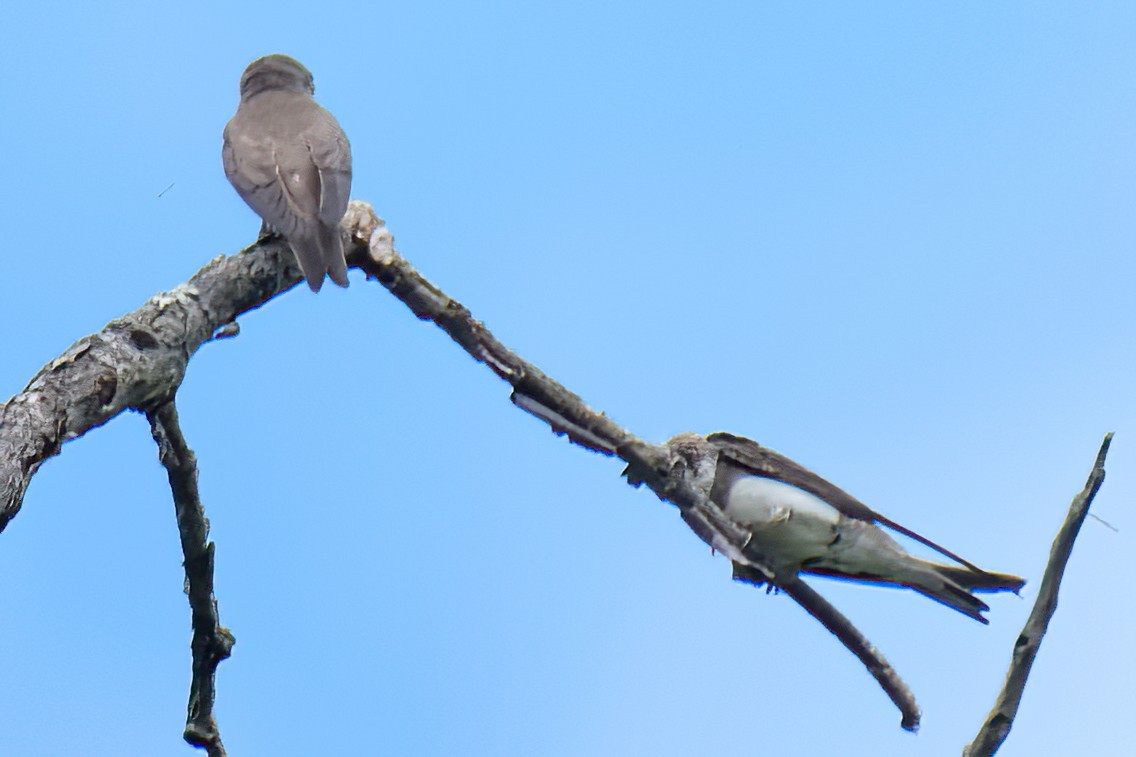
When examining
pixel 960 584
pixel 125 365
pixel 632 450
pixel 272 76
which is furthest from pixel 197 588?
pixel 272 76

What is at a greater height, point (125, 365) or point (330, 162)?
point (330, 162)

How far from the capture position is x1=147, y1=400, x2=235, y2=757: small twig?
3293 millimetres

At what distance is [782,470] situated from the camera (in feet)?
15.4

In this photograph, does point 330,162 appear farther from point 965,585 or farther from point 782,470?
point 965,585

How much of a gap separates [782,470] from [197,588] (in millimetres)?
2290

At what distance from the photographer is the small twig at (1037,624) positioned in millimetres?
2719

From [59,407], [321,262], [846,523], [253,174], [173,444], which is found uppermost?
[253,174]

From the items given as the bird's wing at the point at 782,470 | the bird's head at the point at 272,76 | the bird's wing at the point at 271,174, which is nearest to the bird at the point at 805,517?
the bird's wing at the point at 782,470

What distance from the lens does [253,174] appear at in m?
4.96

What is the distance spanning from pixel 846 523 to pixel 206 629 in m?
2.45

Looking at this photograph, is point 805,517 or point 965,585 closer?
point 965,585

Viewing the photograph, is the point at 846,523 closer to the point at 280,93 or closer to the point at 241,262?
the point at 241,262

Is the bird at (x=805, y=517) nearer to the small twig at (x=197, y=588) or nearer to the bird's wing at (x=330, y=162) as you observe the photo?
the bird's wing at (x=330, y=162)

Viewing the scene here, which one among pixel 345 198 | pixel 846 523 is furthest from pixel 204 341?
pixel 846 523
